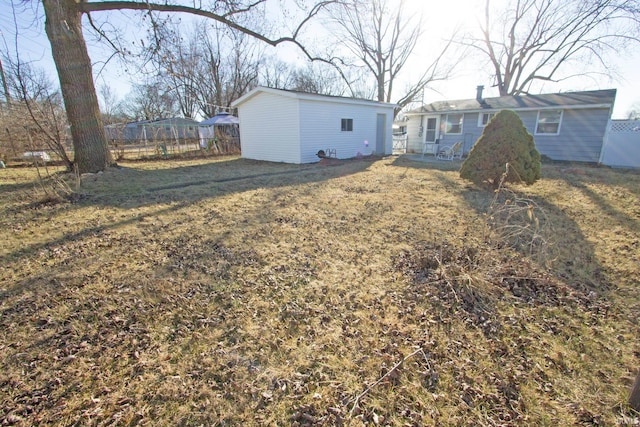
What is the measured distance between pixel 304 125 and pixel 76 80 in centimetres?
742

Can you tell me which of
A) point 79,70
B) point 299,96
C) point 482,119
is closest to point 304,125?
point 299,96

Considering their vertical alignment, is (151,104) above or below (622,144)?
above

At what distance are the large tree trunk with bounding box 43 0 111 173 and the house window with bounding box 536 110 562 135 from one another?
56.4ft

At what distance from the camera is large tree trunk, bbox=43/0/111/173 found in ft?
26.0

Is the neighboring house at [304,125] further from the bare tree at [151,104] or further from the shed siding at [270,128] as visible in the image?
the bare tree at [151,104]

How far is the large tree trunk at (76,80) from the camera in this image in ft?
26.0

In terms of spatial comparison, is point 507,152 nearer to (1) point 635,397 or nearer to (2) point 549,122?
(1) point 635,397

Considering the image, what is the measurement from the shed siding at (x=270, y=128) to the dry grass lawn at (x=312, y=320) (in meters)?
7.89

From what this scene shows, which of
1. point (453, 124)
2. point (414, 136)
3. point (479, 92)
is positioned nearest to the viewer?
point (453, 124)

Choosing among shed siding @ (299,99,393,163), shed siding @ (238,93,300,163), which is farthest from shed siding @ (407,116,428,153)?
shed siding @ (238,93,300,163)

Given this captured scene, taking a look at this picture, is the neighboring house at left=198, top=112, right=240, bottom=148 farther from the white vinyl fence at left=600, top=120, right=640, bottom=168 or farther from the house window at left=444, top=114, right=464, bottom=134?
the white vinyl fence at left=600, top=120, right=640, bottom=168

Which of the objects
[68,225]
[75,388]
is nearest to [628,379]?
[75,388]

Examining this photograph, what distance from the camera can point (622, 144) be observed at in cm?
1140

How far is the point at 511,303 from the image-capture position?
113 inches
